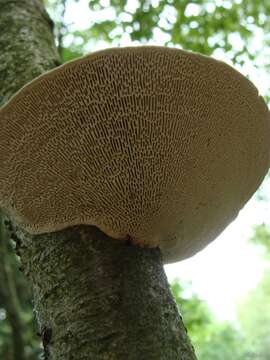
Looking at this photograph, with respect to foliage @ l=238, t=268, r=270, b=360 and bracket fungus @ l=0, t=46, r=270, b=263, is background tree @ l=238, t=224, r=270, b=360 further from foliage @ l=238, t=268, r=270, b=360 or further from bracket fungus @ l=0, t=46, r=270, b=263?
bracket fungus @ l=0, t=46, r=270, b=263

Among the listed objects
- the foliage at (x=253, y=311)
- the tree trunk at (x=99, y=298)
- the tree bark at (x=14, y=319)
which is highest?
the tree trunk at (x=99, y=298)

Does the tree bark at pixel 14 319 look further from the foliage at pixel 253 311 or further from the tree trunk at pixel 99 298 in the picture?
the foliage at pixel 253 311

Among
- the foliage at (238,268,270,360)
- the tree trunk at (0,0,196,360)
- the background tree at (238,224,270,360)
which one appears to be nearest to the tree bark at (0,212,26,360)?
the tree trunk at (0,0,196,360)

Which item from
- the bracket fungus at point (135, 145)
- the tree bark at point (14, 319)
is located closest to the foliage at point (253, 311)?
the tree bark at point (14, 319)

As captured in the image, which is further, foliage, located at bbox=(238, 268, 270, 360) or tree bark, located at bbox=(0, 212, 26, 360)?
A: foliage, located at bbox=(238, 268, 270, 360)

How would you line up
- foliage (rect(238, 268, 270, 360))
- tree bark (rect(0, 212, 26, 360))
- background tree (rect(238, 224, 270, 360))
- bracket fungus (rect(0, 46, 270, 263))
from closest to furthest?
bracket fungus (rect(0, 46, 270, 263))
tree bark (rect(0, 212, 26, 360))
background tree (rect(238, 224, 270, 360))
foliage (rect(238, 268, 270, 360))

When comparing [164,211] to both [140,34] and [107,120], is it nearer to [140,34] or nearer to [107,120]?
[107,120]
